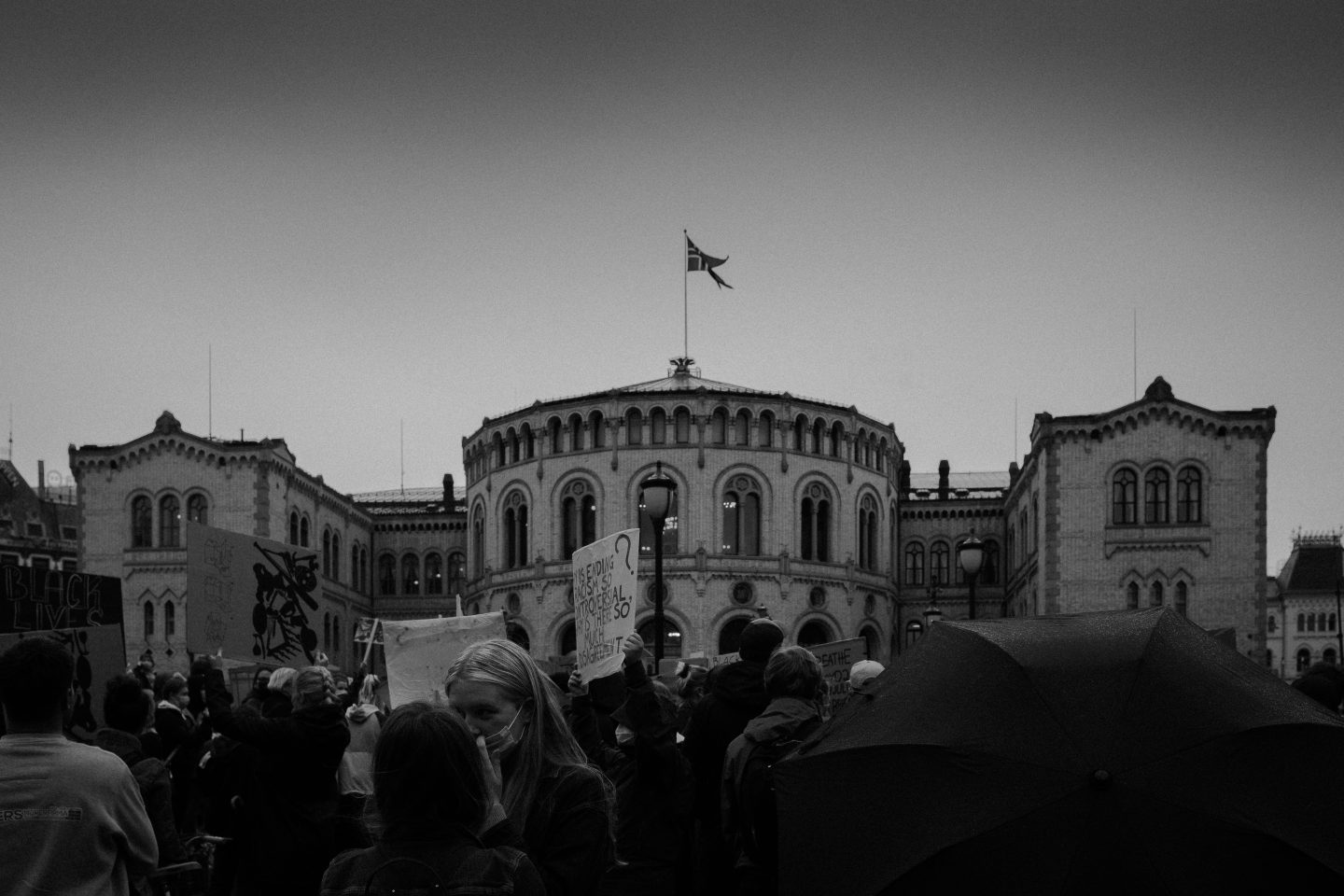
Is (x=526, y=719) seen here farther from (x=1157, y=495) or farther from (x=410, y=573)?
(x=410, y=573)

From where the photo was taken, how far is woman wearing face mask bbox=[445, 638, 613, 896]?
162 inches

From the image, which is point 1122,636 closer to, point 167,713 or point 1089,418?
point 167,713

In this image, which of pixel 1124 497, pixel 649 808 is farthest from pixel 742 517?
pixel 649 808

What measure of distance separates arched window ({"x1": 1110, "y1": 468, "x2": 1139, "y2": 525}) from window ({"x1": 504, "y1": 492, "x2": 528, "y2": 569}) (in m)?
23.2

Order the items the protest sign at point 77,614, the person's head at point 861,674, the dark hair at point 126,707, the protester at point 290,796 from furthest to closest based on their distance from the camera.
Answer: the protest sign at point 77,614
the person's head at point 861,674
the dark hair at point 126,707
the protester at point 290,796

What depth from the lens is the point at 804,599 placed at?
55.0 metres

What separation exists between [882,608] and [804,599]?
5.19 meters

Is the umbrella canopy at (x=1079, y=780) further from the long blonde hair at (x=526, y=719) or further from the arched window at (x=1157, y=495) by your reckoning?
the arched window at (x=1157, y=495)

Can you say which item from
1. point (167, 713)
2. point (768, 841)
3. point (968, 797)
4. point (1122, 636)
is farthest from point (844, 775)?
point (167, 713)

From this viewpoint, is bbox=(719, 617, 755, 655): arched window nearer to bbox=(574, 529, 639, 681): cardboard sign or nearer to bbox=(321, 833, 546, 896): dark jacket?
bbox=(574, 529, 639, 681): cardboard sign

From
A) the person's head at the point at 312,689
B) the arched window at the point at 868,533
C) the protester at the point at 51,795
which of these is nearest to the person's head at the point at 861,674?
the person's head at the point at 312,689

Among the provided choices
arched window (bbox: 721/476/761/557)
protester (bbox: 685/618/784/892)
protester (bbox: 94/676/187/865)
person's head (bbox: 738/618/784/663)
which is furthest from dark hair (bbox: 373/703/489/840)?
arched window (bbox: 721/476/761/557)

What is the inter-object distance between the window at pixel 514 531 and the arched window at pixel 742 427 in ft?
30.5

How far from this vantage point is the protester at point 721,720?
7.93 m
